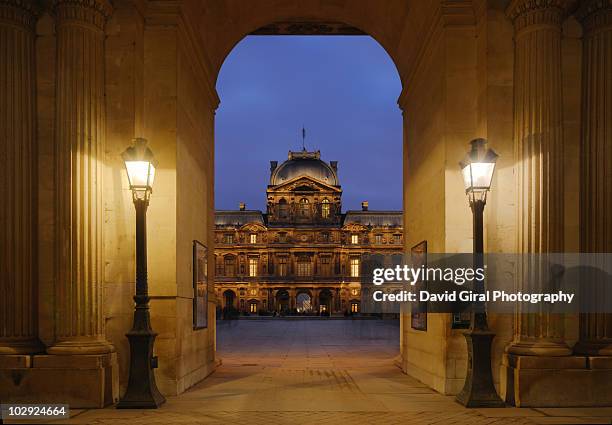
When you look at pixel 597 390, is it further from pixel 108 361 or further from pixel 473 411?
pixel 108 361

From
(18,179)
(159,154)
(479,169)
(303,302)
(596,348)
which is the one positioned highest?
(159,154)

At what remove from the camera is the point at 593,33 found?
33.7ft

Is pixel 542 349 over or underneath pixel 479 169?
underneath

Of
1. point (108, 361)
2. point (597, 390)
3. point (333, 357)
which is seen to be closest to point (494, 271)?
point (597, 390)

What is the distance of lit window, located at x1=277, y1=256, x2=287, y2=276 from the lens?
9544 centimetres

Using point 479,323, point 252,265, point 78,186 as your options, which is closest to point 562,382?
point 479,323

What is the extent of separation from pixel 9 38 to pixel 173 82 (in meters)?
2.56

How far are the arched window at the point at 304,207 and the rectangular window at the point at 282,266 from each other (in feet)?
23.0

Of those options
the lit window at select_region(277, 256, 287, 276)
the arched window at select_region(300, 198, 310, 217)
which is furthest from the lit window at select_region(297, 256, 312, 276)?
the arched window at select_region(300, 198, 310, 217)

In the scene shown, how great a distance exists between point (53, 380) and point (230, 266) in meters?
87.1

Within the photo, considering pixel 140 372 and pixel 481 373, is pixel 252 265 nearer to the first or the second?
pixel 140 372

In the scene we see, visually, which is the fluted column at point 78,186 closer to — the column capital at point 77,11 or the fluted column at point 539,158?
the column capital at point 77,11

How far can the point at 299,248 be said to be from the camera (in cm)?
9581

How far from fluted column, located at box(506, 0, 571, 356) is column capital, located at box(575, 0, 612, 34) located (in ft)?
1.30
